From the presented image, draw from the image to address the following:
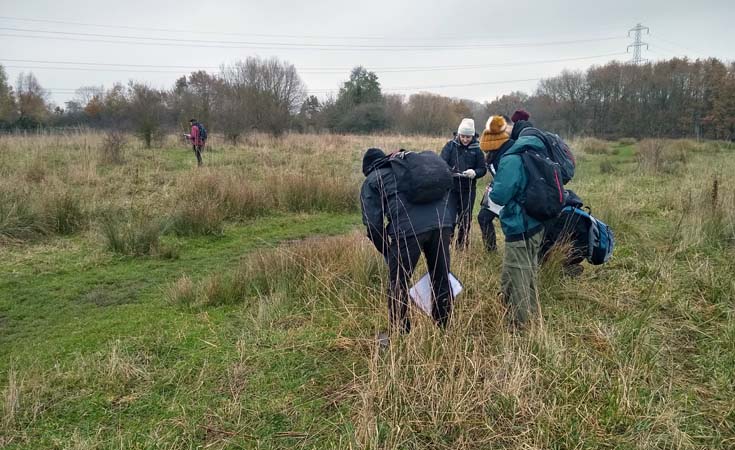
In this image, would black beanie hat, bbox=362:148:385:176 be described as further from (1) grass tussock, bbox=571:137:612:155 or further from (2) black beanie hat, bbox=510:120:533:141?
(1) grass tussock, bbox=571:137:612:155

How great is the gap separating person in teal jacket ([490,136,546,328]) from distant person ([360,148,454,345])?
1.38 ft

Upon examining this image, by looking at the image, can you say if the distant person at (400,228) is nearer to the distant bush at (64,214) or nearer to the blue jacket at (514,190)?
the blue jacket at (514,190)

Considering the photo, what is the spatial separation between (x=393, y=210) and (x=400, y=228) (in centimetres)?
13

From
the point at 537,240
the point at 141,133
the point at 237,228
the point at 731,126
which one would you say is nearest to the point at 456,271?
the point at 537,240

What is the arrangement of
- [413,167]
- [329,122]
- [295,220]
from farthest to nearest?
[329,122], [295,220], [413,167]

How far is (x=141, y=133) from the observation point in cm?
1680

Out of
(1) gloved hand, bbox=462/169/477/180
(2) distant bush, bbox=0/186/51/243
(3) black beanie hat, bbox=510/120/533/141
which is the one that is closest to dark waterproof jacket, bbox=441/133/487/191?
(1) gloved hand, bbox=462/169/477/180

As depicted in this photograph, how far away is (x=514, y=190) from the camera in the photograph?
3309mm

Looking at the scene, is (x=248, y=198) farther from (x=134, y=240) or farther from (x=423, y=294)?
(x=423, y=294)

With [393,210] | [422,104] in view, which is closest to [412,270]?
[393,210]

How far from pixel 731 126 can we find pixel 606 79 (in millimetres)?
12787

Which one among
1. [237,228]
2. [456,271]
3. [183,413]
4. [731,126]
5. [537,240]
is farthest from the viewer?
[731,126]

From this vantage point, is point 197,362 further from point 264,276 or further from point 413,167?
point 413,167

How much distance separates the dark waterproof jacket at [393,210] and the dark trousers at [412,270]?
0.19 ft
